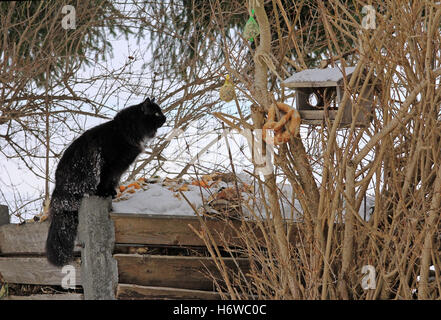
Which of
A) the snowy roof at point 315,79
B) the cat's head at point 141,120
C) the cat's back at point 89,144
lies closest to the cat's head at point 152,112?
the cat's head at point 141,120

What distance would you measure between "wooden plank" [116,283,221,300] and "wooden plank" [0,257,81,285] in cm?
43

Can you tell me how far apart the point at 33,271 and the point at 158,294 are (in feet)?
3.85

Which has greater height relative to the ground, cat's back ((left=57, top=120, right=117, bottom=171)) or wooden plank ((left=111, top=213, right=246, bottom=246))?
cat's back ((left=57, top=120, right=117, bottom=171))

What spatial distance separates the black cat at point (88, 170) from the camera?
146 inches

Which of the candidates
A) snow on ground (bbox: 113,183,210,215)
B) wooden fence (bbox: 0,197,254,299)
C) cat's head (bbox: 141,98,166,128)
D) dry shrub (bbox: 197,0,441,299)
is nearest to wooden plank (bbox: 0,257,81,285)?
wooden fence (bbox: 0,197,254,299)

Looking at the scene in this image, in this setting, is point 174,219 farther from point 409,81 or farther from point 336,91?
point 409,81

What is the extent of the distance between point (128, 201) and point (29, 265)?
3.50 feet

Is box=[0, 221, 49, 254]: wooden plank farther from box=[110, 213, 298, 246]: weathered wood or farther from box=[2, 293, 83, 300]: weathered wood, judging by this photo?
box=[110, 213, 298, 246]: weathered wood

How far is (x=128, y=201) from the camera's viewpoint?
152 inches

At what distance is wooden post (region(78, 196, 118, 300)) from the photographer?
3.66m

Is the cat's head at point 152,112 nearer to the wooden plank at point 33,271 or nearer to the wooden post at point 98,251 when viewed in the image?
the wooden post at point 98,251

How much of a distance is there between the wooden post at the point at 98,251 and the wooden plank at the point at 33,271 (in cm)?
28
